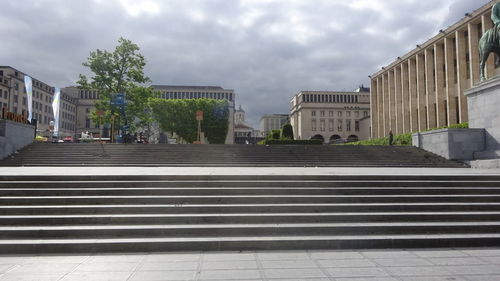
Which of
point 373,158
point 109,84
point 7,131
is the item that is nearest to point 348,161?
point 373,158

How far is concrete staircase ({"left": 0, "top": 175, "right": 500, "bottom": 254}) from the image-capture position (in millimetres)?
6367

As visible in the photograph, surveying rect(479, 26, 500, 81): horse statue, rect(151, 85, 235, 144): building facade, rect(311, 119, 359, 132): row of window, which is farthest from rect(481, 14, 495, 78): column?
rect(151, 85, 235, 144): building facade

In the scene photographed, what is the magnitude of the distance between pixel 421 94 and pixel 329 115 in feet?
200

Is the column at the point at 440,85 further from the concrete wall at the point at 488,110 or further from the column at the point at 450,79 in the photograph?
the concrete wall at the point at 488,110

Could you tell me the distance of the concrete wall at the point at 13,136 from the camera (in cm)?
1950

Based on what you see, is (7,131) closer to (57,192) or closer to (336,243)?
(57,192)

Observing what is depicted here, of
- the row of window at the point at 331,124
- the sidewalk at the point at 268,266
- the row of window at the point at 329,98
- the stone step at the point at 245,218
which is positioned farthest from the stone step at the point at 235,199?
the row of window at the point at 329,98

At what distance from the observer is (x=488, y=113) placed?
59.9 ft

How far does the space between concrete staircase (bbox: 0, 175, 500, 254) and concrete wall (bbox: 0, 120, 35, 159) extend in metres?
13.5

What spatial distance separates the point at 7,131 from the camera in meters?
19.9

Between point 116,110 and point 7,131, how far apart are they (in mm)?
11022

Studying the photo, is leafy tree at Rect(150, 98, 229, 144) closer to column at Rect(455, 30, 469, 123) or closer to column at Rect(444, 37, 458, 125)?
column at Rect(444, 37, 458, 125)

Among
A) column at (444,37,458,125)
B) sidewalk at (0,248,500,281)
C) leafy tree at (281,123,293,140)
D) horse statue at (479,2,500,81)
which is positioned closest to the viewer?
sidewalk at (0,248,500,281)

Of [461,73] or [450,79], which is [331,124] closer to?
[450,79]
